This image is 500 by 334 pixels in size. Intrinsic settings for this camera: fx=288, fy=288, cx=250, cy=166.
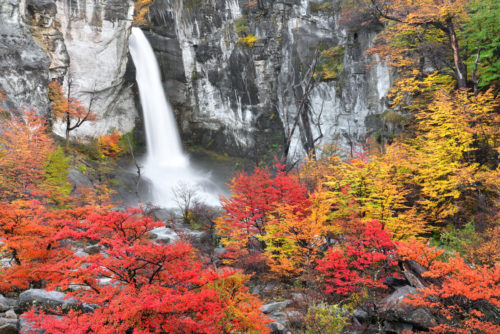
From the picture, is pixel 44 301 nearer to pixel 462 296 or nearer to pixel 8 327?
pixel 8 327

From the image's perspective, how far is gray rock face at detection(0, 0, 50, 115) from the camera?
21.5m

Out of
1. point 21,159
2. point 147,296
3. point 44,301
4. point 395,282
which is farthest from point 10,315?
point 21,159

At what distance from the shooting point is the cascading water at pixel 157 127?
3150cm

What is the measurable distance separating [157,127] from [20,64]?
45.1 feet

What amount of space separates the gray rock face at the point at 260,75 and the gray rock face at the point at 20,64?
43.2ft

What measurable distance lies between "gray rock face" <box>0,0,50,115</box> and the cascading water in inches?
411

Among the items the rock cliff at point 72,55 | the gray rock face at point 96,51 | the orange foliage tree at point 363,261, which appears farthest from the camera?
the gray rock face at point 96,51

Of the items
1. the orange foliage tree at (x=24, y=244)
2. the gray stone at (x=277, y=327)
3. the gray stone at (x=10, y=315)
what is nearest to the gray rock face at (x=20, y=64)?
the orange foliage tree at (x=24, y=244)

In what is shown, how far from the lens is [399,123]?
62.8ft

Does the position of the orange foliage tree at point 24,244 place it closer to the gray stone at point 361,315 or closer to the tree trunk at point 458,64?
the gray stone at point 361,315

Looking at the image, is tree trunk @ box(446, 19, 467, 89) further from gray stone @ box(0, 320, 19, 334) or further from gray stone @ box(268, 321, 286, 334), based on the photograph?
gray stone @ box(0, 320, 19, 334)

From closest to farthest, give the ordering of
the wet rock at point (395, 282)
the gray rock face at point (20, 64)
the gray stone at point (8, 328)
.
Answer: the gray stone at point (8, 328) → the wet rock at point (395, 282) → the gray rock face at point (20, 64)

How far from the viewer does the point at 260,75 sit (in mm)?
30609

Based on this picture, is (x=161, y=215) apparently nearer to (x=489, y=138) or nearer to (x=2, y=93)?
(x=2, y=93)
